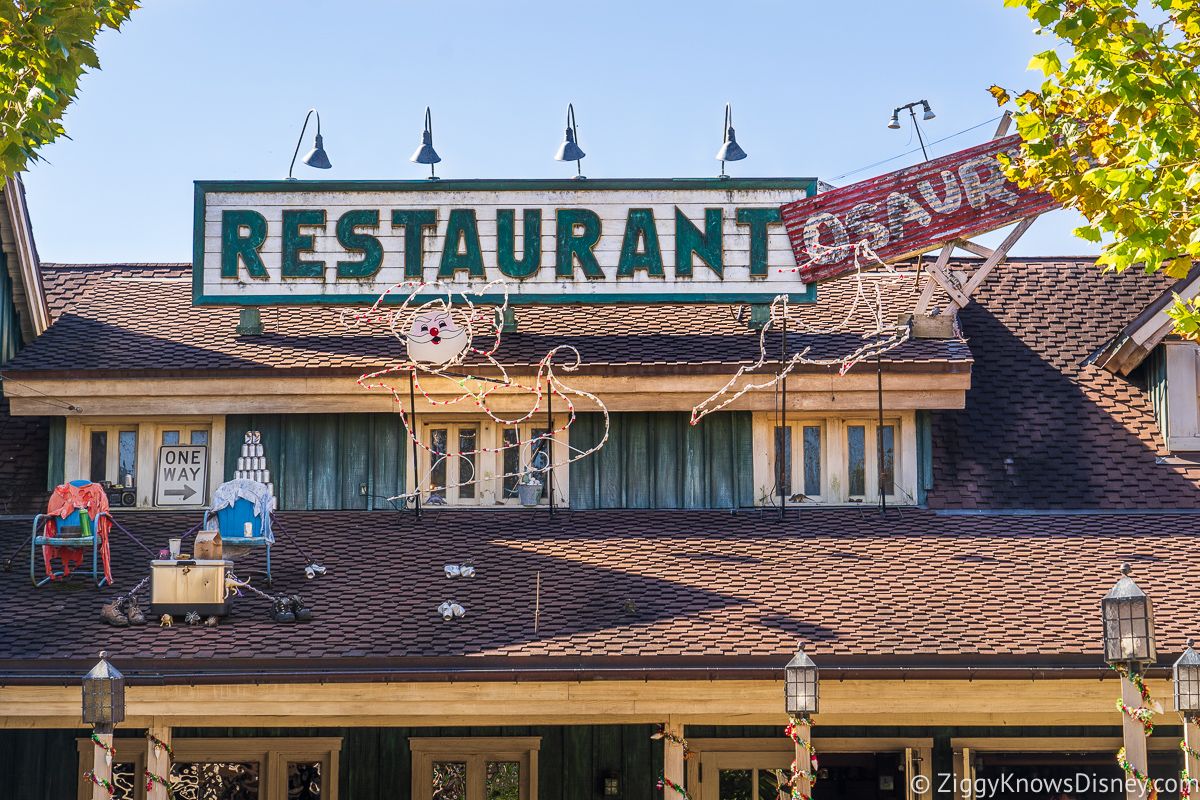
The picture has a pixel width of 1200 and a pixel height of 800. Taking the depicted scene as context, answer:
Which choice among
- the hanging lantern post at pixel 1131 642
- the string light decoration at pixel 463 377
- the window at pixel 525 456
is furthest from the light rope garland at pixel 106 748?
the hanging lantern post at pixel 1131 642

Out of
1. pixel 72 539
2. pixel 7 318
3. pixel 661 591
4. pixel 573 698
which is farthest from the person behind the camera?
pixel 7 318

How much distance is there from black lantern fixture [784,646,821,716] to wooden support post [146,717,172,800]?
540 centimetres

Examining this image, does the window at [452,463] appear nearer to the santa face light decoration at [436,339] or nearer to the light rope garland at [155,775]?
the santa face light decoration at [436,339]

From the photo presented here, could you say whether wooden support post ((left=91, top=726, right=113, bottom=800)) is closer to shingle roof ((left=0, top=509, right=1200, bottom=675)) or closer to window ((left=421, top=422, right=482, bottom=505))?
shingle roof ((left=0, top=509, right=1200, bottom=675))

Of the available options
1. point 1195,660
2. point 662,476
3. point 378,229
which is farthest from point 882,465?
point 378,229

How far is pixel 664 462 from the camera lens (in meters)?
14.6

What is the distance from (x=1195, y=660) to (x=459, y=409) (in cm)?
811

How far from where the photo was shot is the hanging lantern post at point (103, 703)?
9961mm

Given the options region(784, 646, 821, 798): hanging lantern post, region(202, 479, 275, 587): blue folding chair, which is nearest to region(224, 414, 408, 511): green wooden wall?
region(202, 479, 275, 587): blue folding chair

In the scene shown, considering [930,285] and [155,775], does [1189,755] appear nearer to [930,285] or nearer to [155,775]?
[930,285]

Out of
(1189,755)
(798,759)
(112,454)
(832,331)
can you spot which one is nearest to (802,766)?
(798,759)

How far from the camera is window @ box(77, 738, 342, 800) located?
1308 cm

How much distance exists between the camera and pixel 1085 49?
32.9 ft

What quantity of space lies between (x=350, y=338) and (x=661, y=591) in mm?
5728
